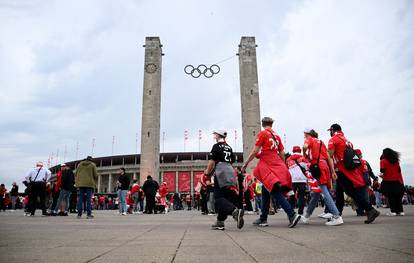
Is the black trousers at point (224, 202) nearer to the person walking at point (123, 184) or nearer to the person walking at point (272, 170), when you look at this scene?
the person walking at point (272, 170)

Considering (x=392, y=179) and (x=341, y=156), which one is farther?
(x=392, y=179)

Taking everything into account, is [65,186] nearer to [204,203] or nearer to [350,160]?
[204,203]

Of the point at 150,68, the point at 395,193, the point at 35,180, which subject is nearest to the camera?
the point at 395,193

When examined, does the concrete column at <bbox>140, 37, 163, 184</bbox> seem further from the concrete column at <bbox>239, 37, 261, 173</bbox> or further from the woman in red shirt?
the woman in red shirt

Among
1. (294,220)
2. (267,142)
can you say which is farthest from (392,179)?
(267,142)

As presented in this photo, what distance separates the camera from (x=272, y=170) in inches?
202

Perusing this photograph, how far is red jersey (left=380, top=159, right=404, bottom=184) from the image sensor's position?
7.88 metres

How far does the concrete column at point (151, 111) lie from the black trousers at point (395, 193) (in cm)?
2829

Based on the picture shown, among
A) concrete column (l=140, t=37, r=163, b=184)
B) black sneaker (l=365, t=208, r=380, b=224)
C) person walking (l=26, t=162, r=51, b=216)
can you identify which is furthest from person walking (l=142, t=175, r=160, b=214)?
concrete column (l=140, t=37, r=163, b=184)

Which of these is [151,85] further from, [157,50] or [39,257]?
[39,257]

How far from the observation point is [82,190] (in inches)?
380

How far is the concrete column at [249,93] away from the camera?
3606 cm

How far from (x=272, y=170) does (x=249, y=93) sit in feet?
109

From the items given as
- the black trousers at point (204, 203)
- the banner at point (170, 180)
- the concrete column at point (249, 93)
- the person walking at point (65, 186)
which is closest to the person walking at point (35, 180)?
the person walking at point (65, 186)
